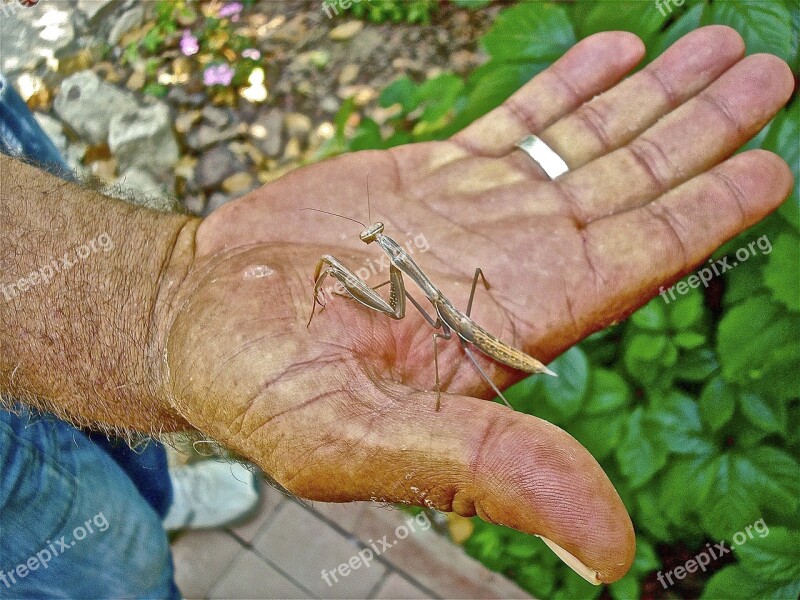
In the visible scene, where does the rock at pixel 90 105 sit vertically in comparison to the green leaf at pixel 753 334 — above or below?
above

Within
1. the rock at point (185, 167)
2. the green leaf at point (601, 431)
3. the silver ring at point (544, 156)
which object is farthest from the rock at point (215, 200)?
the green leaf at point (601, 431)


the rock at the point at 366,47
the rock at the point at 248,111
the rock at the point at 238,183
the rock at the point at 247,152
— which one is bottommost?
the rock at the point at 238,183

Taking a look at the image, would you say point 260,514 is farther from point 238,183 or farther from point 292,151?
point 292,151

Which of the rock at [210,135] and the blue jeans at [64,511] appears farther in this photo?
the rock at [210,135]

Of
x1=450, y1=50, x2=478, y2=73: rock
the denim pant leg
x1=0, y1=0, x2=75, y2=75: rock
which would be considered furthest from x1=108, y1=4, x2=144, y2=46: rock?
the denim pant leg

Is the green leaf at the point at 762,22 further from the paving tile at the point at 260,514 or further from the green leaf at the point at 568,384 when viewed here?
the paving tile at the point at 260,514

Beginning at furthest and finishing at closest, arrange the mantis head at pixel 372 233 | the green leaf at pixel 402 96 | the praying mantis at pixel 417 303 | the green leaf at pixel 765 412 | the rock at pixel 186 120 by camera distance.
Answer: the rock at pixel 186 120, the green leaf at pixel 402 96, the green leaf at pixel 765 412, the mantis head at pixel 372 233, the praying mantis at pixel 417 303
